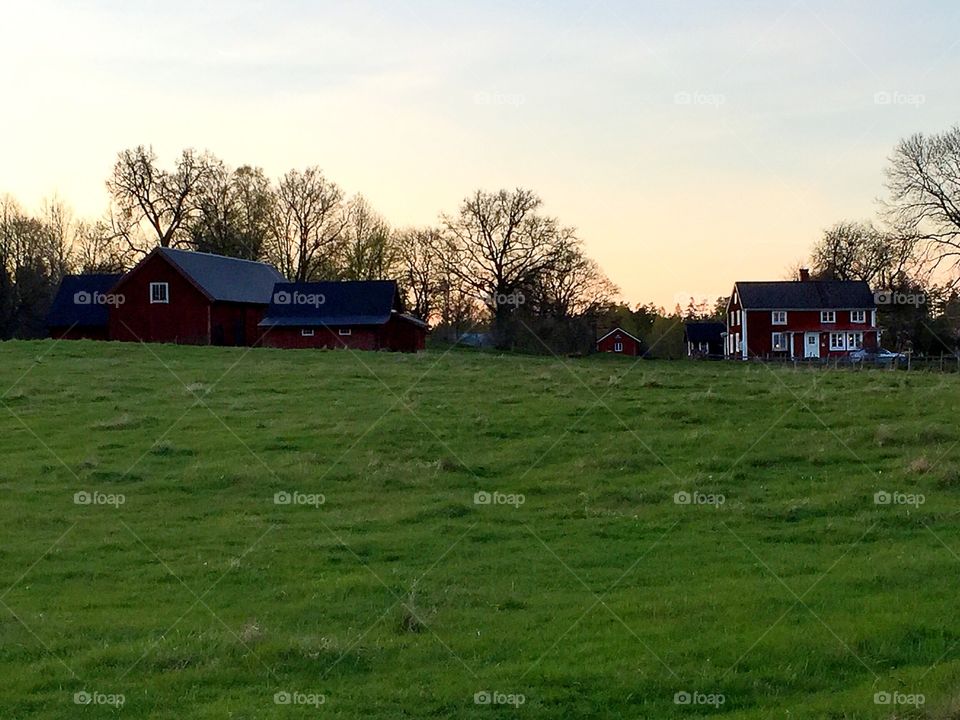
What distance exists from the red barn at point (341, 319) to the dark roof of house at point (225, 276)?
187 centimetres

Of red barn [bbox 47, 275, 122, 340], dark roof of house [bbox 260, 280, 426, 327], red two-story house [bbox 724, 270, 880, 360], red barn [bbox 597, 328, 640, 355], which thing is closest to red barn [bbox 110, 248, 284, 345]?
dark roof of house [bbox 260, 280, 426, 327]

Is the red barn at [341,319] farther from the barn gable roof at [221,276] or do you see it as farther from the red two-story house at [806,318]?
the red two-story house at [806,318]

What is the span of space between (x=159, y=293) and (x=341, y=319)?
11.5m

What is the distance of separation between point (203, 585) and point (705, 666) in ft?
21.8

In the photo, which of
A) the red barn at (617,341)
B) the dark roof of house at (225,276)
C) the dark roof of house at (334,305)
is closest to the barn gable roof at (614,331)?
the red barn at (617,341)

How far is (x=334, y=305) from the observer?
68938 millimetres

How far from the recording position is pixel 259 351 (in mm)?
50688

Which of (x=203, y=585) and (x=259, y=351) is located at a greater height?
(x=259, y=351)

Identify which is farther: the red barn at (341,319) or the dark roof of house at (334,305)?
the dark roof of house at (334,305)

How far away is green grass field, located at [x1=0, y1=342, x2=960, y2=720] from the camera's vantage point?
9.77 metres

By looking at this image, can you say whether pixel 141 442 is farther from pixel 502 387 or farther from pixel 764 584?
pixel 764 584

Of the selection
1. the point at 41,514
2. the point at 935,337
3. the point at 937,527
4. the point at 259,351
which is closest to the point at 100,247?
the point at 259,351

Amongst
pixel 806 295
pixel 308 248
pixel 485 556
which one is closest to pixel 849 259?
pixel 806 295

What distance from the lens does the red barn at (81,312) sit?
233 ft
